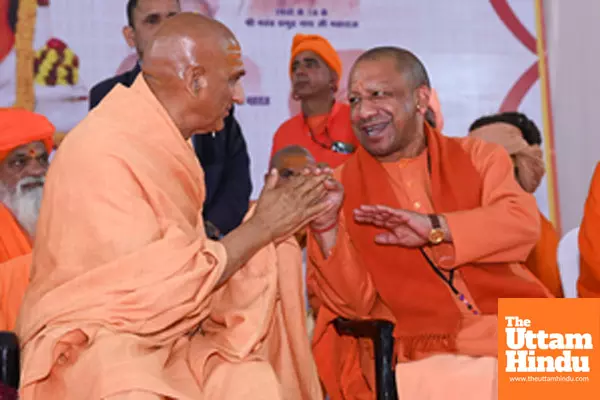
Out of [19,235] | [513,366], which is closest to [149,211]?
[513,366]

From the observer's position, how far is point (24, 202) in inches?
186

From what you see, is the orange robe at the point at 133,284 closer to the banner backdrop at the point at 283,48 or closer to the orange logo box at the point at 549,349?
the orange logo box at the point at 549,349

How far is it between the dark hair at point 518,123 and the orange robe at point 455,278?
2297 mm

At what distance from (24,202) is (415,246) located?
2.26 meters

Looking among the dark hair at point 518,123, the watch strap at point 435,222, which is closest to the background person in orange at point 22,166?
the watch strap at point 435,222

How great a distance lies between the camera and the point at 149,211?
9.77ft

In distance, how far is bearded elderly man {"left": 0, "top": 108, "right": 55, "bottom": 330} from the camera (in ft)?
14.5

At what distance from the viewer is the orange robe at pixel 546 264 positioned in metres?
4.75

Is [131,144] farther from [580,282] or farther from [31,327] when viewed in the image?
[580,282]

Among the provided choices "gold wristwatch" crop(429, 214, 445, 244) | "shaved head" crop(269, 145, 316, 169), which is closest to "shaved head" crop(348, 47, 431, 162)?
"shaved head" crop(269, 145, 316, 169)

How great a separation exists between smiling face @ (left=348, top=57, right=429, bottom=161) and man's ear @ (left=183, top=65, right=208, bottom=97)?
732mm

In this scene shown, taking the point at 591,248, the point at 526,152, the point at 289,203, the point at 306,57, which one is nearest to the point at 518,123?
the point at 526,152

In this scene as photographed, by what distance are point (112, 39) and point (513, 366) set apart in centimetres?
387

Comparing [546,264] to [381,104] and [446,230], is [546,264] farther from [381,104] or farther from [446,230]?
[381,104]
